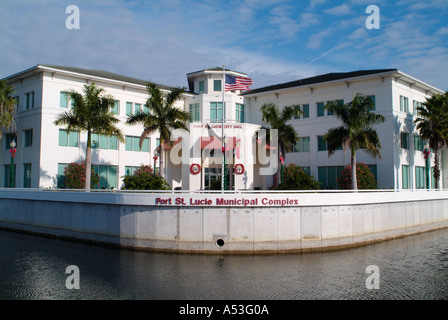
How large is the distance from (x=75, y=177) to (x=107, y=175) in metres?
5.78

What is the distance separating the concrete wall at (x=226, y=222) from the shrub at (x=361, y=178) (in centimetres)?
637

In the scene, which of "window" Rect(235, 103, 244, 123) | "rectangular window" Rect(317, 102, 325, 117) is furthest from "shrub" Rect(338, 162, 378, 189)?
"window" Rect(235, 103, 244, 123)

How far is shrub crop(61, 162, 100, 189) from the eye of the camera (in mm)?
36219

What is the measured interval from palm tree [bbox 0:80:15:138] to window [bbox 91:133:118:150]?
844cm

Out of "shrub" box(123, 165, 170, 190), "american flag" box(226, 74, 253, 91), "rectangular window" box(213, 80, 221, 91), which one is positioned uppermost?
"rectangular window" box(213, 80, 221, 91)

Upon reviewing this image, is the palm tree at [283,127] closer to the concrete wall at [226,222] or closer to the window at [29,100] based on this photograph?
the concrete wall at [226,222]

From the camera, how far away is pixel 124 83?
42938mm

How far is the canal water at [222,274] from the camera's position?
49.8 feet

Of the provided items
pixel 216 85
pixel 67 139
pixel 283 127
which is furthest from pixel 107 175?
pixel 283 127

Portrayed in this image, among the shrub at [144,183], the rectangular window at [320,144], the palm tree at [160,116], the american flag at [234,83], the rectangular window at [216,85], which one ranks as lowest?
the shrub at [144,183]

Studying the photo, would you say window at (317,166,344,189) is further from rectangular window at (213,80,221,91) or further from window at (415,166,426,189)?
rectangular window at (213,80,221,91)

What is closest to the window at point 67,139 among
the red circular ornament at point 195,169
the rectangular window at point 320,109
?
the red circular ornament at point 195,169

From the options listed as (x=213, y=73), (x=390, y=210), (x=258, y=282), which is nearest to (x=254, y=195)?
(x=258, y=282)
